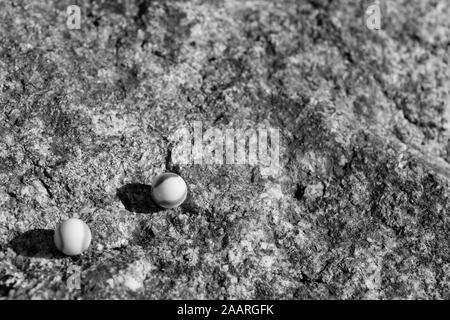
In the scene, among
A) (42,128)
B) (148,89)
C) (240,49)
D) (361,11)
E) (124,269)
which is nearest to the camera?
(124,269)

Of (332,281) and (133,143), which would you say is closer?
(332,281)

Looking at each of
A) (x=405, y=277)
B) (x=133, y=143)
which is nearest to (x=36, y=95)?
(x=133, y=143)

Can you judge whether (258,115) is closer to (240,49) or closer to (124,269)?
(240,49)

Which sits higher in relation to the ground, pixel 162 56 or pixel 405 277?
pixel 162 56

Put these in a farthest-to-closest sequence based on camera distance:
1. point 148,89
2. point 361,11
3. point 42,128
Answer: point 361,11 < point 148,89 < point 42,128

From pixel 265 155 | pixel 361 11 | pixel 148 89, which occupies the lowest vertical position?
pixel 265 155

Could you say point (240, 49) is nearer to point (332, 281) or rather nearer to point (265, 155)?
point (265, 155)
